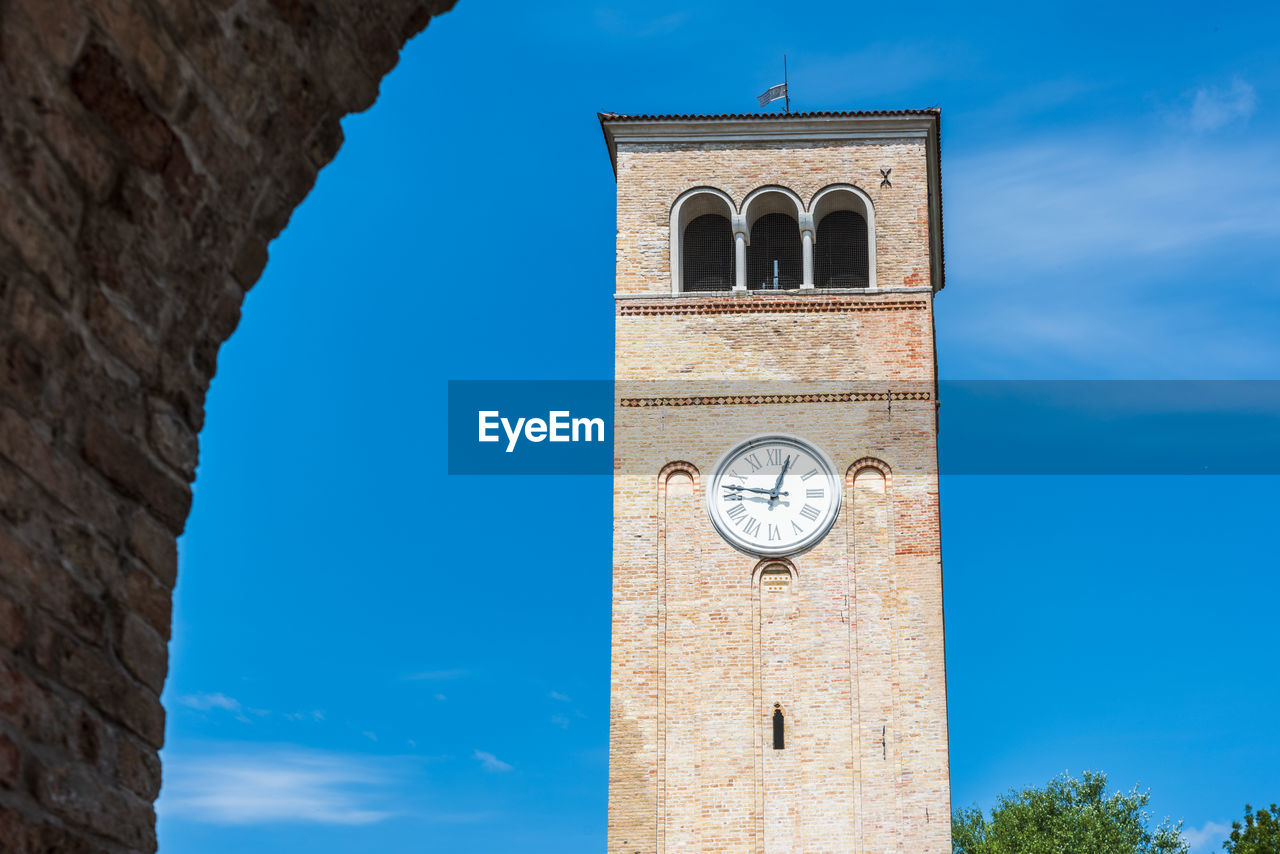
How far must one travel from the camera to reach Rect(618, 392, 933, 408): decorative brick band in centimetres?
1950

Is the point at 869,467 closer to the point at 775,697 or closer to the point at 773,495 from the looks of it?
the point at 773,495

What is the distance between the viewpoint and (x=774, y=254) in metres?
20.9

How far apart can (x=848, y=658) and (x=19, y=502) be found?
52.6 feet

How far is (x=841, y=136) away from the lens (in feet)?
68.5

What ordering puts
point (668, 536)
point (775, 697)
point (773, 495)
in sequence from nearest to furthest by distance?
point (775, 697) < point (668, 536) < point (773, 495)

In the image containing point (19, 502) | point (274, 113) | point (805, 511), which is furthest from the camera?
point (805, 511)

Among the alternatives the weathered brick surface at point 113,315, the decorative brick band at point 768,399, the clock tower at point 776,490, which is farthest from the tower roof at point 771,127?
the weathered brick surface at point 113,315

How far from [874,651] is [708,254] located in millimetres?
5377

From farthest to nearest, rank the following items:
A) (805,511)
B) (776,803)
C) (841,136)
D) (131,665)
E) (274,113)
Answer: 1. (841,136)
2. (805,511)
3. (776,803)
4. (274,113)
5. (131,665)

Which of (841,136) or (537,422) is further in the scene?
(841,136)

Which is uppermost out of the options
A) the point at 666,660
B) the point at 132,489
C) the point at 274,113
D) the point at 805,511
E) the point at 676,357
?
the point at 676,357

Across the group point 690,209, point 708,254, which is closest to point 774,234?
point 708,254

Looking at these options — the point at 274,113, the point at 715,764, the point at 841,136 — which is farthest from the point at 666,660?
the point at 274,113

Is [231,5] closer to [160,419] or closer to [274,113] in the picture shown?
[274,113]
